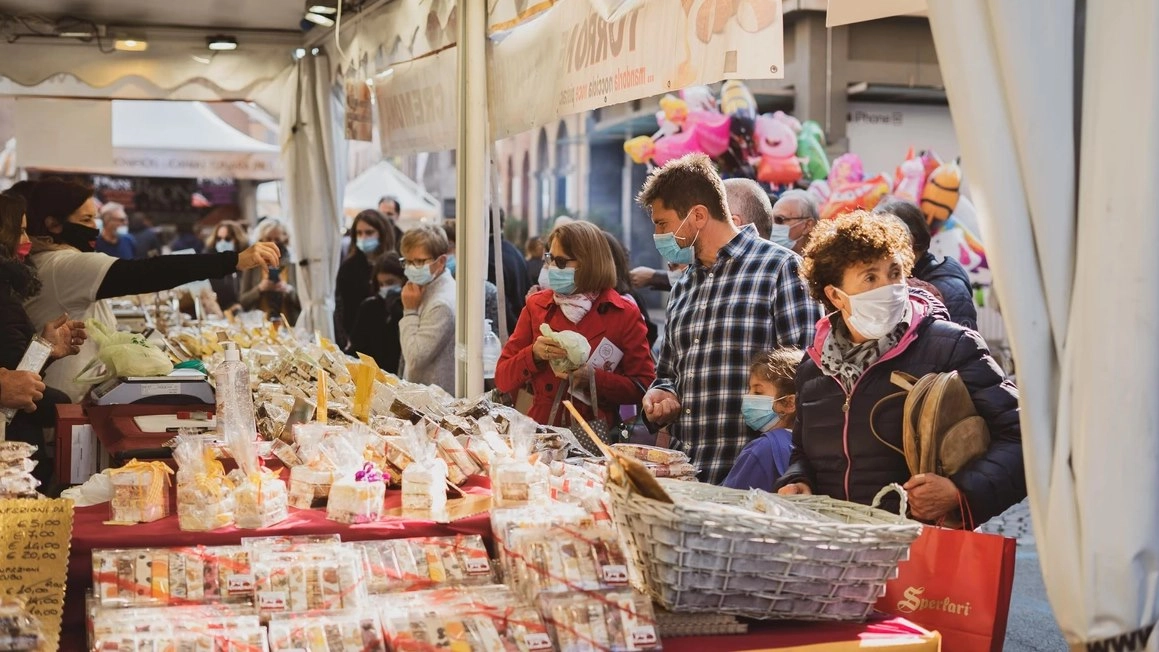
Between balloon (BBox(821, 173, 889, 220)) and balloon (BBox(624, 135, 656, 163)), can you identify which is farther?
balloon (BBox(624, 135, 656, 163))

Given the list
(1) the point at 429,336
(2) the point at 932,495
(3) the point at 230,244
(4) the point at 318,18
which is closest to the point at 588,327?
(1) the point at 429,336

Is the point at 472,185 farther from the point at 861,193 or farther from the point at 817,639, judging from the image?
the point at 861,193

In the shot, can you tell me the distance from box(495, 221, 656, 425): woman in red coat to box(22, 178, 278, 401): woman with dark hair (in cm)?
105

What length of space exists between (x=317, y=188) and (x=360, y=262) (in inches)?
26.2

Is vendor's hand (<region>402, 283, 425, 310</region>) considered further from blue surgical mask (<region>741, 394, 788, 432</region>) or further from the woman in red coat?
blue surgical mask (<region>741, 394, 788, 432</region>)

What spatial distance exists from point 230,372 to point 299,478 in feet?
2.05

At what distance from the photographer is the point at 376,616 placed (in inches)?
84.7

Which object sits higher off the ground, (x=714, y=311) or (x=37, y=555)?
(x=714, y=311)

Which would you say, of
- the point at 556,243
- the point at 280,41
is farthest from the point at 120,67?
the point at 556,243

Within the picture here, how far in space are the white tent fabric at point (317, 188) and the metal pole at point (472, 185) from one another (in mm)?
3843

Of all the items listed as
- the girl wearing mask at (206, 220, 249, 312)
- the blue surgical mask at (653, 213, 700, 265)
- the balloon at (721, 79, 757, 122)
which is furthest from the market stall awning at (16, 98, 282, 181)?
the blue surgical mask at (653, 213, 700, 265)

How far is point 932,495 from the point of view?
8.61 ft

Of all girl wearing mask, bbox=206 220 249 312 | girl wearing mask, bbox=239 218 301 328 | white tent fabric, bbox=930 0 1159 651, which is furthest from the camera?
girl wearing mask, bbox=206 220 249 312

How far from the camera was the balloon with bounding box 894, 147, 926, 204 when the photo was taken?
32.1 ft
